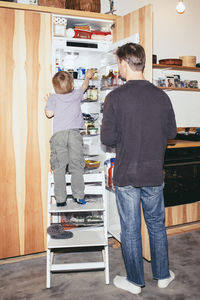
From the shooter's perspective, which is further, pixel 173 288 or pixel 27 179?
pixel 27 179

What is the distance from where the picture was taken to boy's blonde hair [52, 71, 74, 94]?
8.41ft

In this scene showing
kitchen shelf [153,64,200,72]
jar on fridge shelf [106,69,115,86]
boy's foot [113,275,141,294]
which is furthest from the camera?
kitchen shelf [153,64,200,72]

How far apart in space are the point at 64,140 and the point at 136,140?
2.64 feet

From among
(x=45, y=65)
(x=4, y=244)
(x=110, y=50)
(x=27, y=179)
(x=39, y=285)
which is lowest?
(x=39, y=285)

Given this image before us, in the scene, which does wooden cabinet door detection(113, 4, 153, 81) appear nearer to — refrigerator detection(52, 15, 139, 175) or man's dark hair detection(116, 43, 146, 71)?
refrigerator detection(52, 15, 139, 175)

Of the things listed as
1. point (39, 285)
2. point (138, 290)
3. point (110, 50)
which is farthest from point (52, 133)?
point (138, 290)

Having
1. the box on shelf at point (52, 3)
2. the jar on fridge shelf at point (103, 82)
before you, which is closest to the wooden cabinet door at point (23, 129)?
the box on shelf at point (52, 3)

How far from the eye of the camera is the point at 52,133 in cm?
278

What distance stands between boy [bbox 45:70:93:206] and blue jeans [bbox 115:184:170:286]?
21.8 inches

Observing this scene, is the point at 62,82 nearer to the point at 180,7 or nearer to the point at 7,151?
the point at 7,151

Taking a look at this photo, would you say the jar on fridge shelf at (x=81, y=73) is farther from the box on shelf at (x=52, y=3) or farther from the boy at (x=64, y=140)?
the box on shelf at (x=52, y=3)

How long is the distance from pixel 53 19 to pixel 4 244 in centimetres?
212

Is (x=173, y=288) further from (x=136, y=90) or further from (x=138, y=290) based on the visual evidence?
(x=136, y=90)

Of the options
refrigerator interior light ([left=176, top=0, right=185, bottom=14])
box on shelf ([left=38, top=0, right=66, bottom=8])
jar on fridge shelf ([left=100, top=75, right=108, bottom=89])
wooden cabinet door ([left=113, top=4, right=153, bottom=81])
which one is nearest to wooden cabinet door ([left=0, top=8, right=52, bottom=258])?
box on shelf ([left=38, top=0, right=66, bottom=8])
